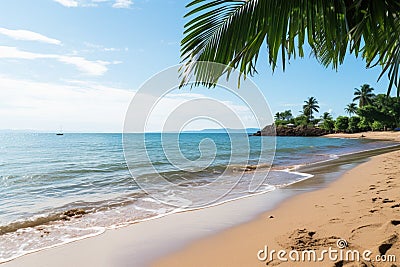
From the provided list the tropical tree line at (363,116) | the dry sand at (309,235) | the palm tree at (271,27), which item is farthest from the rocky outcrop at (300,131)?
the palm tree at (271,27)

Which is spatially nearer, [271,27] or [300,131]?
[271,27]

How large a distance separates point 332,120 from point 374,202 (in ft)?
266

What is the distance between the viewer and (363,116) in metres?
58.1

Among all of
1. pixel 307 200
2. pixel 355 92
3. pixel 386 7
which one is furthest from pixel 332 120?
pixel 386 7

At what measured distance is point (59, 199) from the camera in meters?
7.74

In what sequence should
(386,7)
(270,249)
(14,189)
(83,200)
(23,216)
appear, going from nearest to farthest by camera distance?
(386,7) → (270,249) → (23,216) → (83,200) → (14,189)

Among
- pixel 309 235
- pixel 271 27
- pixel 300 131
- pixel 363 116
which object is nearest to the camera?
pixel 271 27

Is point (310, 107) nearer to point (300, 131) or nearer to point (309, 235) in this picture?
point (300, 131)

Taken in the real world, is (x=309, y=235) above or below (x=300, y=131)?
below

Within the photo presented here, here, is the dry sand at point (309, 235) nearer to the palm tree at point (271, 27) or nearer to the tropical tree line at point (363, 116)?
the palm tree at point (271, 27)

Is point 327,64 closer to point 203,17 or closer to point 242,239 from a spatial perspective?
point 203,17

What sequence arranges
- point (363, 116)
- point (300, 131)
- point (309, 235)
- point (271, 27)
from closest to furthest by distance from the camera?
point (271, 27)
point (309, 235)
point (363, 116)
point (300, 131)

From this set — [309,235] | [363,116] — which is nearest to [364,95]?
[363,116]

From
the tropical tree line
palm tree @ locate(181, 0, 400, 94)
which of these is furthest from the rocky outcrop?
palm tree @ locate(181, 0, 400, 94)
